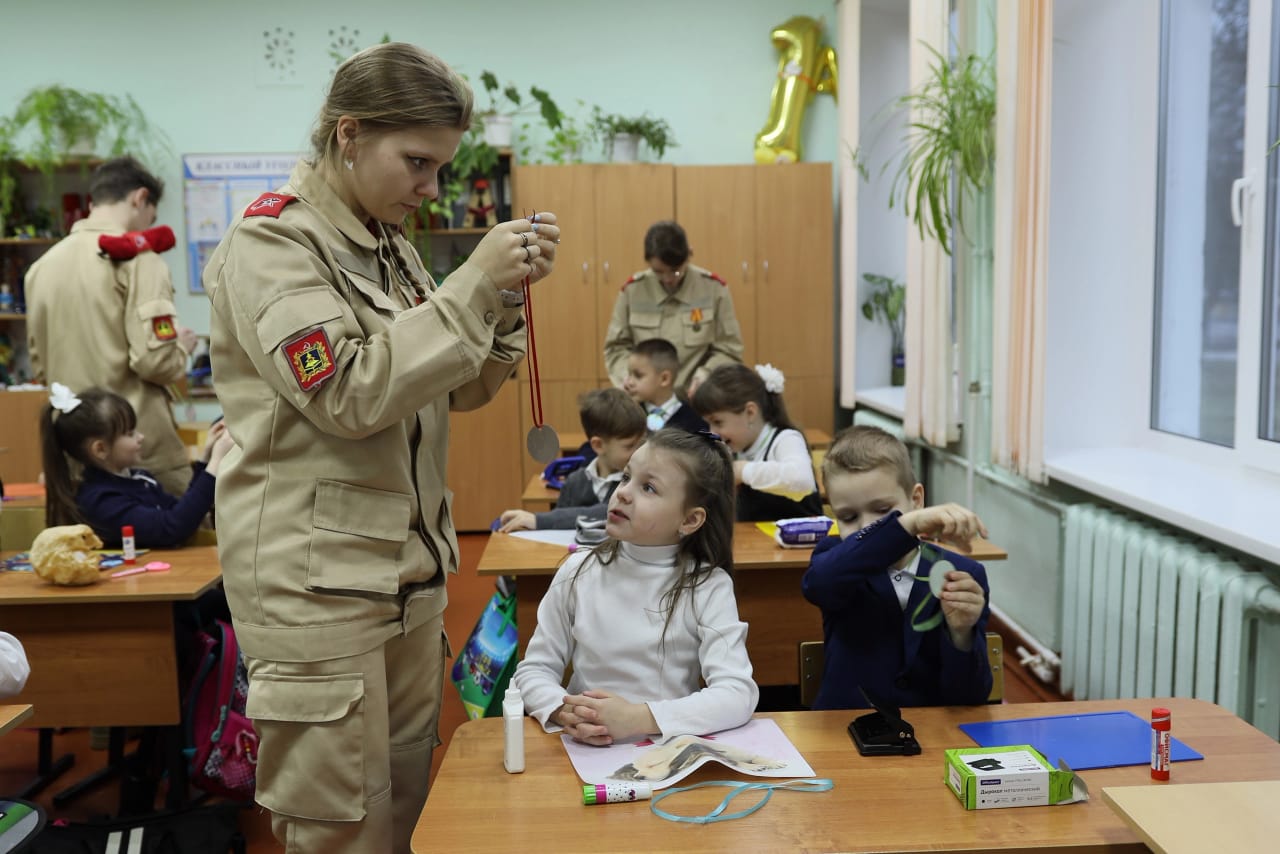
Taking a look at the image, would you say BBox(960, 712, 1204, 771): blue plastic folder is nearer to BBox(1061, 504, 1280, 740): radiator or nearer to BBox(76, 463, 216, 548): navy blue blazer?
BBox(1061, 504, 1280, 740): radiator

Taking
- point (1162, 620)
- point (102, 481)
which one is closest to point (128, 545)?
point (102, 481)

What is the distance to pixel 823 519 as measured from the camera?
9.11 ft

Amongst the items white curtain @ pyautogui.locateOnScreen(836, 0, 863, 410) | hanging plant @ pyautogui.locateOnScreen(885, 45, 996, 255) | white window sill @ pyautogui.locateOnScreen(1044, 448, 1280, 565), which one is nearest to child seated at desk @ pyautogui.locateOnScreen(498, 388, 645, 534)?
white window sill @ pyautogui.locateOnScreen(1044, 448, 1280, 565)

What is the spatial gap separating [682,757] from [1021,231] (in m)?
2.68

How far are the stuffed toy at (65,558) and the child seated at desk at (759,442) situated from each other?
67.3 inches

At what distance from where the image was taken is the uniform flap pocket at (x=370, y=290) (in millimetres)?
1446

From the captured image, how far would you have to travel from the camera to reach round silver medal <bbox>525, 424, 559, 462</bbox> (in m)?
1.81

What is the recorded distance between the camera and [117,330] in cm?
352

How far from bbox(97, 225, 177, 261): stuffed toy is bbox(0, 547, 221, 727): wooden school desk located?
130 cm

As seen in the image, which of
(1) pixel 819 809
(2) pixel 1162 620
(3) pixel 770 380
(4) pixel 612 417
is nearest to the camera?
(1) pixel 819 809

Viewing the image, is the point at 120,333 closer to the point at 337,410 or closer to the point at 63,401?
the point at 63,401

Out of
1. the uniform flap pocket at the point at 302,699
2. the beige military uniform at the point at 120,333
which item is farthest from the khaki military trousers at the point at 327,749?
the beige military uniform at the point at 120,333

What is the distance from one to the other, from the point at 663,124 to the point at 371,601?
543cm

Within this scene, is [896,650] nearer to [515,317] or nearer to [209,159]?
[515,317]
